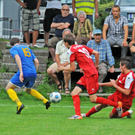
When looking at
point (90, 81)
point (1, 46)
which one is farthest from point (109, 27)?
point (90, 81)

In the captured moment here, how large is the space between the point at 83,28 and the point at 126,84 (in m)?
4.79

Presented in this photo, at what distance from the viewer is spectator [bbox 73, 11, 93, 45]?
428 inches

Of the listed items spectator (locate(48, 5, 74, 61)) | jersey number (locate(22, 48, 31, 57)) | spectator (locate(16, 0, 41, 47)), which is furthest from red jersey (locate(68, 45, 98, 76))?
spectator (locate(16, 0, 41, 47))

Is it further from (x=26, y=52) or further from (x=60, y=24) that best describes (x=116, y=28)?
(x=26, y=52)

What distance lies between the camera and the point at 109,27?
11.0m

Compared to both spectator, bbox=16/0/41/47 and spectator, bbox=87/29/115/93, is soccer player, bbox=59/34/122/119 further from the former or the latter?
spectator, bbox=16/0/41/47

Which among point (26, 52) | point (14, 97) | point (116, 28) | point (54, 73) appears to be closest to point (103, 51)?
point (116, 28)

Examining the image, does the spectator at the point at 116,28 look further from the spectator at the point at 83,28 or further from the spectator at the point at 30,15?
the spectator at the point at 30,15

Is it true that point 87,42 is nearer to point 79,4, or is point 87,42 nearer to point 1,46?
point 79,4

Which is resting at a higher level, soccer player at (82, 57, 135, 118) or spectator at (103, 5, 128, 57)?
spectator at (103, 5, 128, 57)

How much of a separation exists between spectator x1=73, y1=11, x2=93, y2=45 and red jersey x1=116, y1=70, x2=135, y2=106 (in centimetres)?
435

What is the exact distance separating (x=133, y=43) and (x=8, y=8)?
10741 millimetres

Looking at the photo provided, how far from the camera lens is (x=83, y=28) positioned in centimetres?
1098

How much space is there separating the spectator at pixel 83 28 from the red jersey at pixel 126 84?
4345mm
